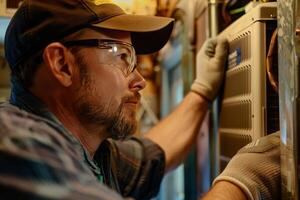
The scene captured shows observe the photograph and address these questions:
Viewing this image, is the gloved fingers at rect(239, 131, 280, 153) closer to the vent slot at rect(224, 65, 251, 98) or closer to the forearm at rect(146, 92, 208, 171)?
the vent slot at rect(224, 65, 251, 98)

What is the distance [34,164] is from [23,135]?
7 centimetres

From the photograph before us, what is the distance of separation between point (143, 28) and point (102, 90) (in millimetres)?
229

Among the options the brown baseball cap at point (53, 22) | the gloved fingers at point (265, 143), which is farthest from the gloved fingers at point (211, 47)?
the gloved fingers at point (265, 143)

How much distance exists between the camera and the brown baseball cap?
3.63 feet

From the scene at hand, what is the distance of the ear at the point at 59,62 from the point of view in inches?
44.3

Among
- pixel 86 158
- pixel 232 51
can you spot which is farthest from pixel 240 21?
pixel 86 158

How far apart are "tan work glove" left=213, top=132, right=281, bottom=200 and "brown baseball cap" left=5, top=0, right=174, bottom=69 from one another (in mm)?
482

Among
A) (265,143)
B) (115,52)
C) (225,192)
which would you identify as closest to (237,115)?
(265,143)

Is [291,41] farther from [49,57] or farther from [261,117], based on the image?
[49,57]

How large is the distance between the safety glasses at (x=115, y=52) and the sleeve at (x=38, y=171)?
0.42m

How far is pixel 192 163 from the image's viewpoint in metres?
2.02

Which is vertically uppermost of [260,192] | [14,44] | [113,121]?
[14,44]

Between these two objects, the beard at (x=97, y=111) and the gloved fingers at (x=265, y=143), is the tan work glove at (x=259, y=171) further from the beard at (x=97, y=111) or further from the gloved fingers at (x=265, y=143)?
the beard at (x=97, y=111)

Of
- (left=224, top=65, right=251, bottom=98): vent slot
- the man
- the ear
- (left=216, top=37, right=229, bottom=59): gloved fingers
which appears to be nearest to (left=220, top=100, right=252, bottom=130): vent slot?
(left=224, top=65, right=251, bottom=98): vent slot
